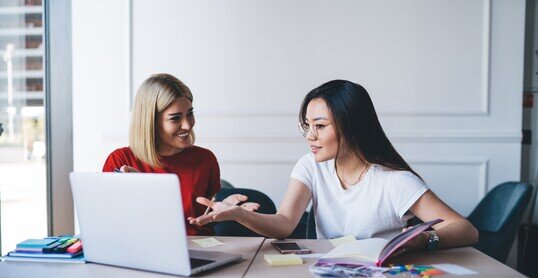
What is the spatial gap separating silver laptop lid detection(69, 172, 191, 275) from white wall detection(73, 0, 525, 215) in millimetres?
2087

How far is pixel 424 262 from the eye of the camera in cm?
155

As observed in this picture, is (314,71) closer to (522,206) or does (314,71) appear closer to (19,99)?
(522,206)

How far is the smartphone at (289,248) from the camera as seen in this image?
167cm

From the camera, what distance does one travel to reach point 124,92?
360 centimetres

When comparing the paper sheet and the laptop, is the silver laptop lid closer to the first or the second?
the laptop

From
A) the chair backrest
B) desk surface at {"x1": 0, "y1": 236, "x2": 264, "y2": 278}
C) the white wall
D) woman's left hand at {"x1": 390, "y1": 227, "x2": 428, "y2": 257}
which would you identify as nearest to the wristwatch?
woman's left hand at {"x1": 390, "y1": 227, "x2": 428, "y2": 257}

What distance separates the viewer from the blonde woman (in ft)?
7.56

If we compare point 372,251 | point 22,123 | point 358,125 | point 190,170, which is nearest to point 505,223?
point 358,125

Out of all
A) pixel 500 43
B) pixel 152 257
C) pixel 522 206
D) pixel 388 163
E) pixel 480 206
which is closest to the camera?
pixel 152 257

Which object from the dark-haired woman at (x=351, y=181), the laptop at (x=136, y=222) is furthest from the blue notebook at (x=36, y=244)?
the dark-haired woman at (x=351, y=181)

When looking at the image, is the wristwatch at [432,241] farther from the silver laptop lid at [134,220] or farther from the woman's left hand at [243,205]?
the silver laptop lid at [134,220]

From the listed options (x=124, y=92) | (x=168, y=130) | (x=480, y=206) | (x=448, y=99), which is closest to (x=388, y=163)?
(x=168, y=130)

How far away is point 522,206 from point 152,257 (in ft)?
7.28

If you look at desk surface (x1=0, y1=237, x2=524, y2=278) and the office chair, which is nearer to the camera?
desk surface (x1=0, y1=237, x2=524, y2=278)
